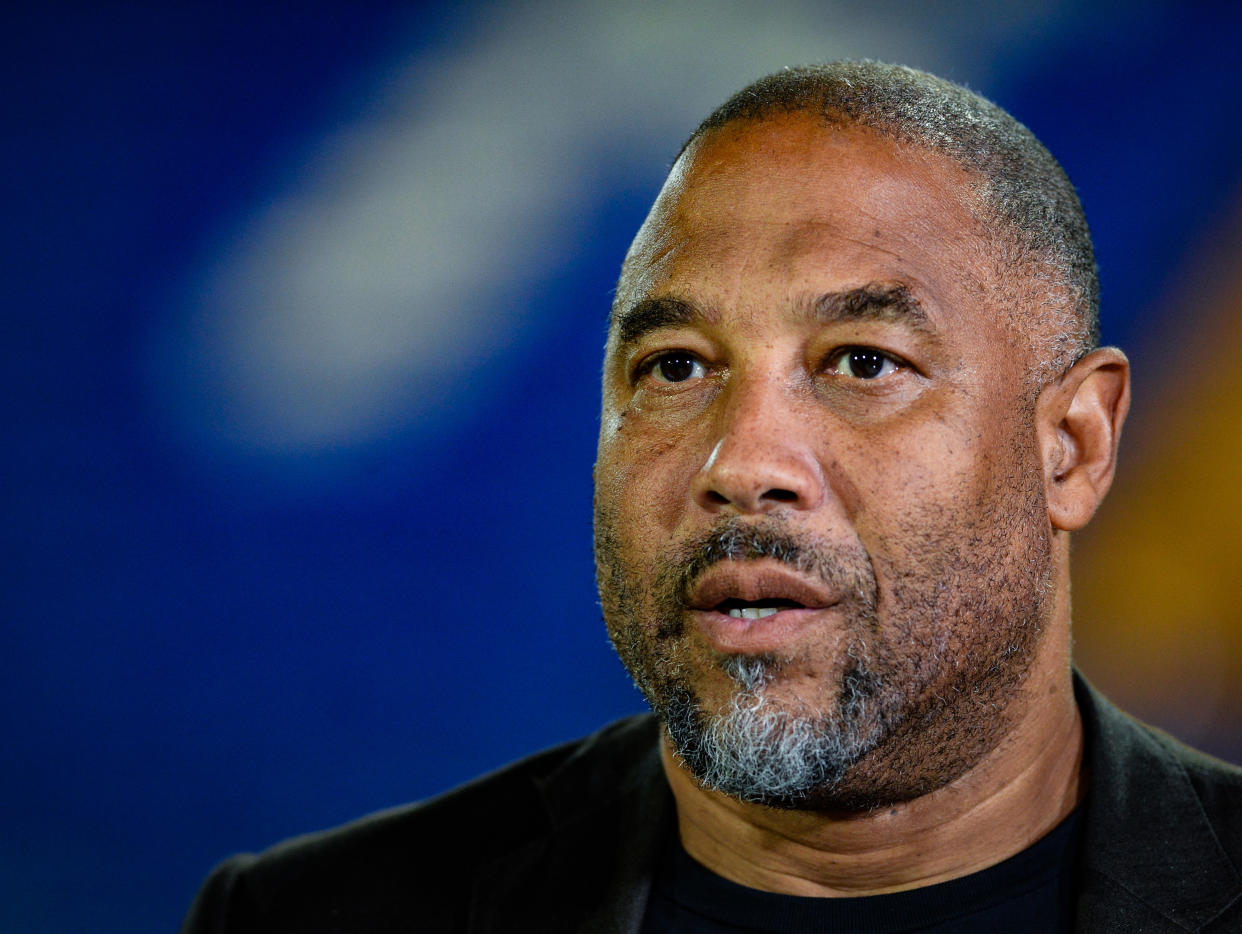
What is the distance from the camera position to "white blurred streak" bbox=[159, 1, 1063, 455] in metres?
3.00

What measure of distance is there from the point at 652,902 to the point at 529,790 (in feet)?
1.32

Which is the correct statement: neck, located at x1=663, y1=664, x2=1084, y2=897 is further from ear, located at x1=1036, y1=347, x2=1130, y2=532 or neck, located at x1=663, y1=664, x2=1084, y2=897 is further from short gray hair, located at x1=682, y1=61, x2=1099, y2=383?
short gray hair, located at x1=682, y1=61, x2=1099, y2=383

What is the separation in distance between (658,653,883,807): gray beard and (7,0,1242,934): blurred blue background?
1.29 m

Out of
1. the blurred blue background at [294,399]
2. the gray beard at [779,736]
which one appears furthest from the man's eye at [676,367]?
the blurred blue background at [294,399]

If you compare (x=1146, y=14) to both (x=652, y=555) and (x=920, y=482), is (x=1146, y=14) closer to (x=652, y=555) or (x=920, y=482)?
(x=920, y=482)

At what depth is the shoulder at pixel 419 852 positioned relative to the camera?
7.65ft

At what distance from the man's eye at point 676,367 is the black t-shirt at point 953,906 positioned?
834mm

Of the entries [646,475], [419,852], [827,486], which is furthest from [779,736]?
[419,852]

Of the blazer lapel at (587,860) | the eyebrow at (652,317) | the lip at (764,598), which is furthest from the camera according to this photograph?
the blazer lapel at (587,860)

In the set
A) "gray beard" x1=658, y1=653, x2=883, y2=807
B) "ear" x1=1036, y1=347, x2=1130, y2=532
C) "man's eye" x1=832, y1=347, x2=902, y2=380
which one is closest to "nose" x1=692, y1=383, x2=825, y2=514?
"man's eye" x1=832, y1=347, x2=902, y2=380

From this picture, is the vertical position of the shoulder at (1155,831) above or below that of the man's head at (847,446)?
below

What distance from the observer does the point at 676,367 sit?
6.70ft

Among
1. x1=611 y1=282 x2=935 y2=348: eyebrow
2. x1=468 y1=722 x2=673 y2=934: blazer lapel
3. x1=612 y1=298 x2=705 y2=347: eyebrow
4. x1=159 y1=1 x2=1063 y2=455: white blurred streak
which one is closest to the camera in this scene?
x1=611 y1=282 x2=935 y2=348: eyebrow

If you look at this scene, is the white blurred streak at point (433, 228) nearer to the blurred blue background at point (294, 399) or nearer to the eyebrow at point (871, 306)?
the blurred blue background at point (294, 399)
